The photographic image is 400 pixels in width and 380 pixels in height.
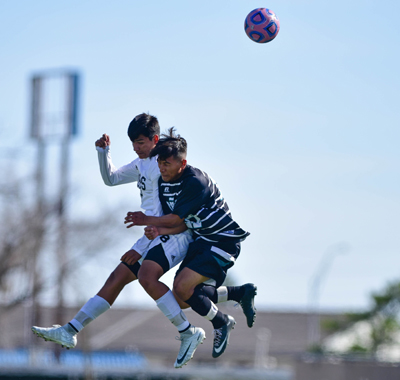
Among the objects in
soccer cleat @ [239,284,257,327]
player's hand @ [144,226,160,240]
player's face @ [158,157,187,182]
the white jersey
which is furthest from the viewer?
soccer cleat @ [239,284,257,327]

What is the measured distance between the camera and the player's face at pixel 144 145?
309 inches

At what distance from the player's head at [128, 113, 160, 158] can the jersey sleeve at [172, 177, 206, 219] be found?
60cm

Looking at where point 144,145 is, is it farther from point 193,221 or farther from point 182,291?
point 182,291

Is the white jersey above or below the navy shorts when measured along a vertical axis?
above

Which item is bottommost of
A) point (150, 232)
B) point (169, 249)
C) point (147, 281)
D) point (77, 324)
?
point (77, 324)

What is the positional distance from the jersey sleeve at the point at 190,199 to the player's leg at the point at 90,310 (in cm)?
87

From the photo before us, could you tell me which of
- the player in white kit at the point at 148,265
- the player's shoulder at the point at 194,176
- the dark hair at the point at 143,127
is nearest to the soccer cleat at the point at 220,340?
the player in white kit at the point at 148,265

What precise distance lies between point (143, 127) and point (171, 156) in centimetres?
51

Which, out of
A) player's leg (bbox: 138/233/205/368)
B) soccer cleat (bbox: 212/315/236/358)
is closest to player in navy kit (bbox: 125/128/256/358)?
soccer cleat (bbox: 212/315/236/358)

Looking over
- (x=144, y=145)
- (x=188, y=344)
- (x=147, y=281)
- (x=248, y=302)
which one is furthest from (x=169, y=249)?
(x=248, y=302)

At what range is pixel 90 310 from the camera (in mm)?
7930

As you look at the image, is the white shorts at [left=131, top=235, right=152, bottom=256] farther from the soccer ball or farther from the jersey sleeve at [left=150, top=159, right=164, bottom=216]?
the soccer ball

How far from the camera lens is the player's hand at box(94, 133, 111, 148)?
824 centimetres

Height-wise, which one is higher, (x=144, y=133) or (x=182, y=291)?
(x=144, y=133)
